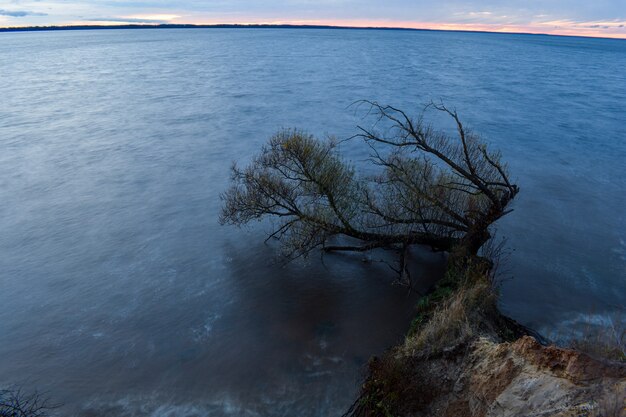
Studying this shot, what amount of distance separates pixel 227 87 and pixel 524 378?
75335 mm

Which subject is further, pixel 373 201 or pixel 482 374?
pixel 373 201

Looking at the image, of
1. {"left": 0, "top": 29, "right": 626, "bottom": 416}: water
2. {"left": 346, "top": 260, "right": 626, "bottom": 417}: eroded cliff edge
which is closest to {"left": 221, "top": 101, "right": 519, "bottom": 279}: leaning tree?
{"left": 0, "top": 29, "right": 626, "bottom": 416}: water

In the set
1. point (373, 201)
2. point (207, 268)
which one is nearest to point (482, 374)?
point (373, 201)

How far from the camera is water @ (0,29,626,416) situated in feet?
60.7

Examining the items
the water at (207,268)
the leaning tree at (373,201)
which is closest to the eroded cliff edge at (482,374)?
the water at (207,268)

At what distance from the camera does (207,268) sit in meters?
26.4

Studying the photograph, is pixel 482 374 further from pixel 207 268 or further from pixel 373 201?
pixel 207 268

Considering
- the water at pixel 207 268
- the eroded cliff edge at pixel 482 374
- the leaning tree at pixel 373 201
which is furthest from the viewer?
the leaning tree at pixel 373 201

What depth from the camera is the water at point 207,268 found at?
1850cm

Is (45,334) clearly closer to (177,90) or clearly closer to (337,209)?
(337,209)

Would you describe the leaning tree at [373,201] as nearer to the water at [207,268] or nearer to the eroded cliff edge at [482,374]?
the water at [207,268]

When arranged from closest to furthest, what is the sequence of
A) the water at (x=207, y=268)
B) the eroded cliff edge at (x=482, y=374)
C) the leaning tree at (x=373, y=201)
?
the eroded cliff edge at (x=482, y=374), the water at (x=207, y=268), the leaning tree at (x=373, y=201)

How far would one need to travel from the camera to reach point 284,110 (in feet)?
201

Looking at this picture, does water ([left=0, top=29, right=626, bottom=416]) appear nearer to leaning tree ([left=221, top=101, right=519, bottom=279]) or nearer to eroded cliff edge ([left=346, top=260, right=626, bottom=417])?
leaning tree ([left=221, top=101, right=519, bottom=279])
